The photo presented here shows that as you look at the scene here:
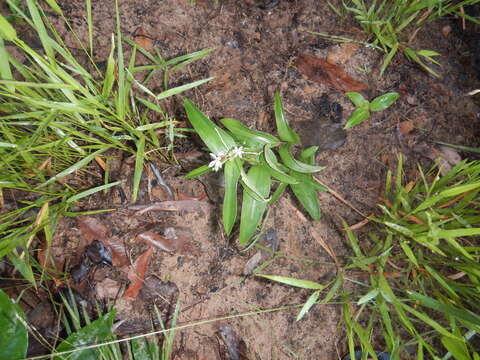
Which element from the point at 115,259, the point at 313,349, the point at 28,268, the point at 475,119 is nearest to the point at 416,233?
the point at 313,349

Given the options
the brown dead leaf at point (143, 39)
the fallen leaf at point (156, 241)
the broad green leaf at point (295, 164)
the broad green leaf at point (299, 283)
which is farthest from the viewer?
the brown dead leaf at point (143, 39)

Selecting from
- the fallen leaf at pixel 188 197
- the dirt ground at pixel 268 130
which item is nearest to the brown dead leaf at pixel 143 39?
the dirt ground at pixel 268 130

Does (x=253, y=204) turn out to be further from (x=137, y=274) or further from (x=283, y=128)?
(x=137, y=274)

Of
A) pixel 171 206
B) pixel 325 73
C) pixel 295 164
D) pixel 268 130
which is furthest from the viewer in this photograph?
pixel 325 73

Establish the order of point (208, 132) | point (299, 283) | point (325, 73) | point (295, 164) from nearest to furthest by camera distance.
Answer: point (208, 132)
point (295, 164)
point (299, 283)
point (325, 73)

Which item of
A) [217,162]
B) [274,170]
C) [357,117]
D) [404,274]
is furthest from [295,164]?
[404,274]

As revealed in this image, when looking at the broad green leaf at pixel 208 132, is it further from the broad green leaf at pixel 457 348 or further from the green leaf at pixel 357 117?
the broad green leaf at pixel 457 348

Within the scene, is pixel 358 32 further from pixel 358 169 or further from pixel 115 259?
pixel 115 259
